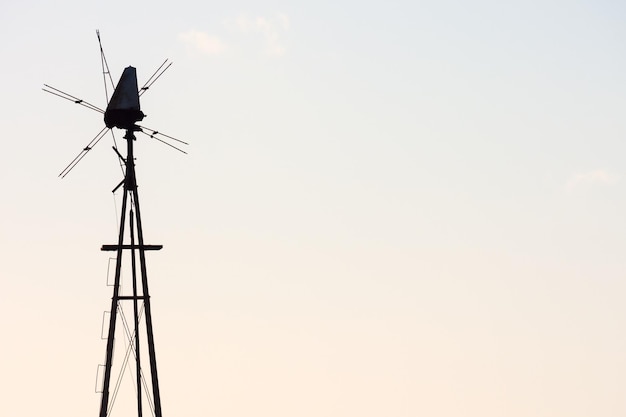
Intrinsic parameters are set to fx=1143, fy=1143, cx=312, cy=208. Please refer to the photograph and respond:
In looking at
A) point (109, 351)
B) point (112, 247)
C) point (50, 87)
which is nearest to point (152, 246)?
point (112, 247)

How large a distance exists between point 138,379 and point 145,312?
249cm

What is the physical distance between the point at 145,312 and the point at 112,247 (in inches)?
99.3

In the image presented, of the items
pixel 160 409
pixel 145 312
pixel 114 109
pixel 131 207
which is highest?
pixel 114 109

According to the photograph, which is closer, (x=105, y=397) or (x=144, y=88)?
(x=105, y=397)

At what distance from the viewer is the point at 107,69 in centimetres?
3991

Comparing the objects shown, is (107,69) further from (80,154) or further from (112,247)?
(112,247)

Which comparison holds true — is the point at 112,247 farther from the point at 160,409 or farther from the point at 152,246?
the point at 160,409

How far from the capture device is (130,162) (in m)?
39.8

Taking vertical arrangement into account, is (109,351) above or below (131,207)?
below

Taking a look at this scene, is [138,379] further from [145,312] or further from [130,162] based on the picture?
[130,162]

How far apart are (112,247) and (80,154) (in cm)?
335

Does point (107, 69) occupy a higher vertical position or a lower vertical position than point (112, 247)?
higher

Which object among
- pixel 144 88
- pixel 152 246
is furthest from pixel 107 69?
pixel 152 246

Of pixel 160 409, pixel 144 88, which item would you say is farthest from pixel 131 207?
pixel 160 409
